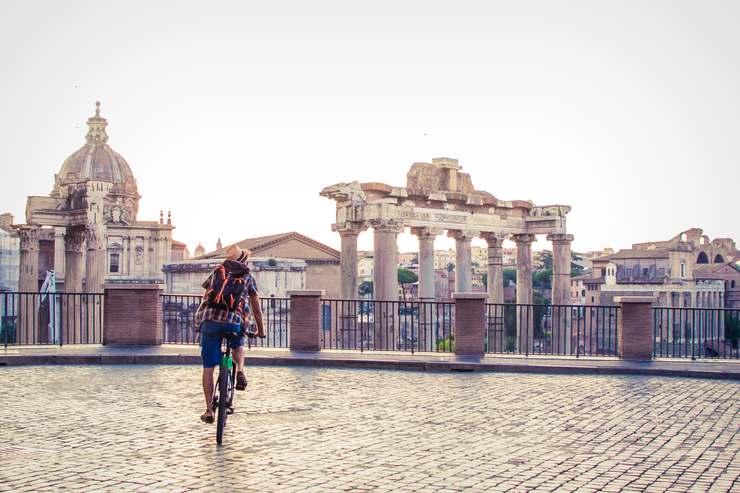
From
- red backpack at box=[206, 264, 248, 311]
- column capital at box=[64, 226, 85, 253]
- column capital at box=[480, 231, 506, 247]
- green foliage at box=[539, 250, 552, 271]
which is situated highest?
green foliage at box=[539, 250, 552, 271]

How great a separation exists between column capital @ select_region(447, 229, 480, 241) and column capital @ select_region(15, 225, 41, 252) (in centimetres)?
2186

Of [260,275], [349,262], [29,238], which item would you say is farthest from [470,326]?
[260,275]

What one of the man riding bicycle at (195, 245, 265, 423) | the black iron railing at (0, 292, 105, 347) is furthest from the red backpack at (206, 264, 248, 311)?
the black iron railing at (0, 292, 105, 347)

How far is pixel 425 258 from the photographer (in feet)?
97.0

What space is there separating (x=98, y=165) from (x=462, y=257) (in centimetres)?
6931

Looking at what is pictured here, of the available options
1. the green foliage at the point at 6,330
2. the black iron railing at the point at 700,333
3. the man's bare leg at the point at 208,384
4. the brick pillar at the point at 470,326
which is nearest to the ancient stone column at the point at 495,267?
the black iron railing at the point at 700,333

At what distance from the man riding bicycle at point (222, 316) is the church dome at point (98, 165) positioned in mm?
86262

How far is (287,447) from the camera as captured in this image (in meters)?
7.89

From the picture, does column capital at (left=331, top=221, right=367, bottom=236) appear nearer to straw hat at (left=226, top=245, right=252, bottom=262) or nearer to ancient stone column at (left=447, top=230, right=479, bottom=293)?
ancient stone column at (left=447, top=230, right=479, bottom=293)

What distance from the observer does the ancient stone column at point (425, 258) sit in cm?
2928

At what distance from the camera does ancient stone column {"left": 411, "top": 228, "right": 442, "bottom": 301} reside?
29.3 metres

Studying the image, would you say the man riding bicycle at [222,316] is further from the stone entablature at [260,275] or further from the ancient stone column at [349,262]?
the stone entablature at [260,275]

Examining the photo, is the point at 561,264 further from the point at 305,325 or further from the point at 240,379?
the point at 240,379

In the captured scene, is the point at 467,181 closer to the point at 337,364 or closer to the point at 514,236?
the point at 514,236
